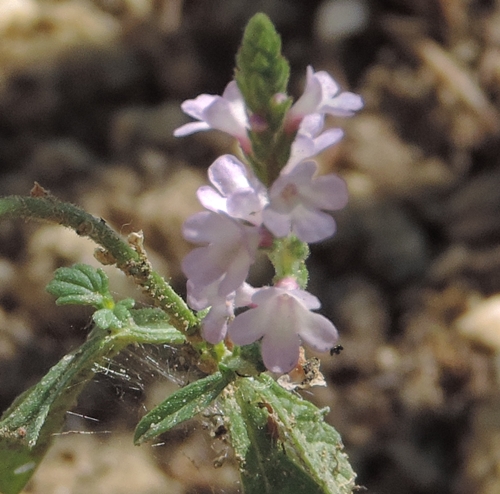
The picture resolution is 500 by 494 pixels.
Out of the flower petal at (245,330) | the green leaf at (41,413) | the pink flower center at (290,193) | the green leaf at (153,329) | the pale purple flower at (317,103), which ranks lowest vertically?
the green leaf at (41,413)

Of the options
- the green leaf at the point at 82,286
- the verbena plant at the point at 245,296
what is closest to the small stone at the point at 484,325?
the verbena plant at the point at 245,296

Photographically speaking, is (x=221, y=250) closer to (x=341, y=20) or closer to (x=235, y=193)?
(x=235, y=193)

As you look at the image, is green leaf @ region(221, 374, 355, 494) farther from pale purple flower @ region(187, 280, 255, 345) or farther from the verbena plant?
pale purple flower @ region(187, 280, 255, 345)

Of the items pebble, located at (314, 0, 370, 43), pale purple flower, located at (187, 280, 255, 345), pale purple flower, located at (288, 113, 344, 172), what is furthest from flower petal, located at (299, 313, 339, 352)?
pebble, located at (314, 0, 370, 43)

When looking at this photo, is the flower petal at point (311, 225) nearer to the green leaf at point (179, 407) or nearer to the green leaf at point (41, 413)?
the green leaf at point (179, 407)

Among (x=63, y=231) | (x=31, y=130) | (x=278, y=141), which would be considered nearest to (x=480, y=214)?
(x=63, y=231)

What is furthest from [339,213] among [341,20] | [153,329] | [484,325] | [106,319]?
[106,319]

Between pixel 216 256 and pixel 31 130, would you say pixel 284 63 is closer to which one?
pixel 216 256
